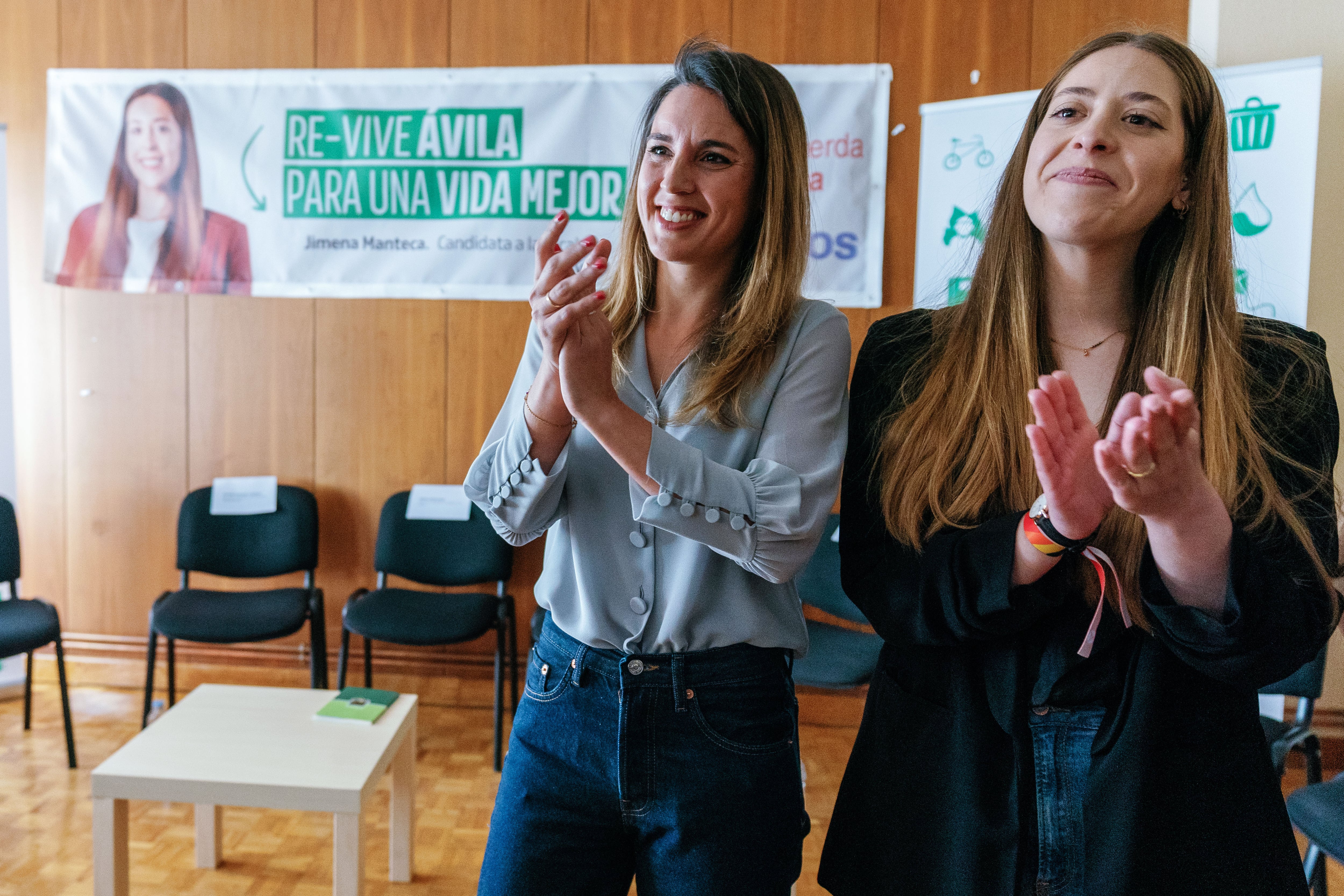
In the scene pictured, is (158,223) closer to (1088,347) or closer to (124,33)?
(124,33)

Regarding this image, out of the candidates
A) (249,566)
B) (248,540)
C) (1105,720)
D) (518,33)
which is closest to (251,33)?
(518,33)

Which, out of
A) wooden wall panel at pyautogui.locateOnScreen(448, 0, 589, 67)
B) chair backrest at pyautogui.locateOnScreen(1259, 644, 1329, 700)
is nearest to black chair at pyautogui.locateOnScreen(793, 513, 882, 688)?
chair backrest at pyautogui.locateOnScreen(1259, 644, 1329, 700)

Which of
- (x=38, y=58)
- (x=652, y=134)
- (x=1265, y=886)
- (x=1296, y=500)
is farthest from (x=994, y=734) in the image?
(x=38, y=58)

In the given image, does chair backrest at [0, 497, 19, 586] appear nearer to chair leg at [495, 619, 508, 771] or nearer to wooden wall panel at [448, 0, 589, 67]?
chair leg at [495, 619, 508, 771]

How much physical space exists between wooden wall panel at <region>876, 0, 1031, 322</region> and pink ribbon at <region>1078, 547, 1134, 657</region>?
288cm

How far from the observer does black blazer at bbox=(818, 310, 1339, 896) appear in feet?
2.98

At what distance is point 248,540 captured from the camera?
3.68m

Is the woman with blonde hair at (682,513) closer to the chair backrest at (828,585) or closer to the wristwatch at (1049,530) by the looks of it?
the wristwatch at (1049,530)

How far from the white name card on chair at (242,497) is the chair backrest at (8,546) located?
0.68 meters

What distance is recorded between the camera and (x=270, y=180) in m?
3.79

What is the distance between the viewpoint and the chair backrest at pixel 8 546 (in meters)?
3.35

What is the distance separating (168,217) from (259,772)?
278 cm

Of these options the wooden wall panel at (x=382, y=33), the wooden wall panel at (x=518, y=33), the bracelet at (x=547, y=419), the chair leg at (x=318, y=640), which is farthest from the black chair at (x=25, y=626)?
the bracelet at (x=547, y=419)

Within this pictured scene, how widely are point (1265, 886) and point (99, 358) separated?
4.50 m
